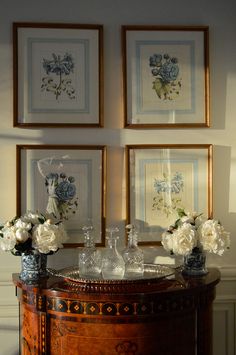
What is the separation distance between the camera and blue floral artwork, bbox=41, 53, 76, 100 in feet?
10.2

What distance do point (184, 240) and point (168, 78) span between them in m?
1.04

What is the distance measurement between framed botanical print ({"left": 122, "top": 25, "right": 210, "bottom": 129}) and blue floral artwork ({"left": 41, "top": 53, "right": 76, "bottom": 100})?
35 centimetres

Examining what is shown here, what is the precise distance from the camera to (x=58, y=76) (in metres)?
3.10

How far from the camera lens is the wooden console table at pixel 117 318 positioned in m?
2.44

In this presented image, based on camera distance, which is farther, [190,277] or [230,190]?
[230,190]

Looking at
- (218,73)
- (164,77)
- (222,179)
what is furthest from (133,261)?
(218,73)

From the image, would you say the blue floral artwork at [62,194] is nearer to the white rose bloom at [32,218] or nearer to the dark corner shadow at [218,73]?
the white rose bloom at [32,218]

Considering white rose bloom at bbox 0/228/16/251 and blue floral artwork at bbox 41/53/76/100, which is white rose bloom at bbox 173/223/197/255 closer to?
white rose bloom at bbox 0/228/16/251

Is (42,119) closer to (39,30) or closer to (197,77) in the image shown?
(39,30)

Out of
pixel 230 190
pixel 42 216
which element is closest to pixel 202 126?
→ pixel 230 190

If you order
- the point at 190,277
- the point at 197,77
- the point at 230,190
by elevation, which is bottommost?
the point at 190,277

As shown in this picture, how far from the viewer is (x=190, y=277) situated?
277 cm

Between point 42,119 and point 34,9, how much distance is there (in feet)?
2.19

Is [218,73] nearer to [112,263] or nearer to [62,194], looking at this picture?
[62,194]
